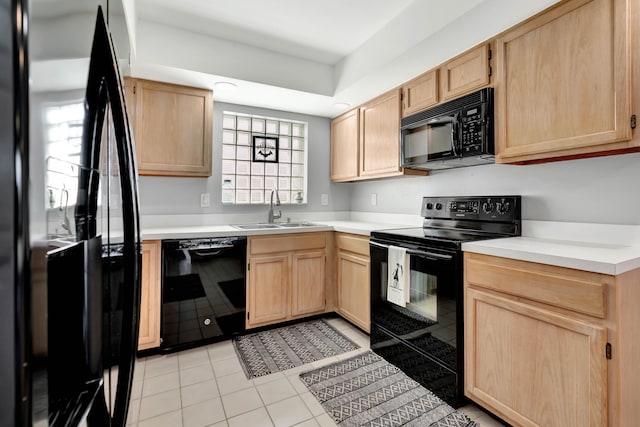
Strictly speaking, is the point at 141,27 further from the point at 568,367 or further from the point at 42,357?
the point at 568,367

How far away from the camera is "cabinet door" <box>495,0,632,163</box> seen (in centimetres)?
140

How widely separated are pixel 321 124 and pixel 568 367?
305 centimetres

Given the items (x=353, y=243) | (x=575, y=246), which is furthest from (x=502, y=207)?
(x=353, y=243)

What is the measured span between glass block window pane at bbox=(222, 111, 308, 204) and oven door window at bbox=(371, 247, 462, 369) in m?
1.64

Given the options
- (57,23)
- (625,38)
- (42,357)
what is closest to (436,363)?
(625,38)

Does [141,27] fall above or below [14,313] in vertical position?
above

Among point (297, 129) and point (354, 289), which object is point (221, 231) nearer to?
point (354, 289)

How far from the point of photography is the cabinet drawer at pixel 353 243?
2.59 meters

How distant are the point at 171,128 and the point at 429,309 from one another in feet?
7.88

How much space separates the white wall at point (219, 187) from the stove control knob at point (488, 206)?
72.6 inches

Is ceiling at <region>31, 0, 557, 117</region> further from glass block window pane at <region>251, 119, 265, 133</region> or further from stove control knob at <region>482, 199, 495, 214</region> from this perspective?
stove control knob at <region>482, 199, 495, 214</region>

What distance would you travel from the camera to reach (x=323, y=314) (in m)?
3.04

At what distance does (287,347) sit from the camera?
2461mm

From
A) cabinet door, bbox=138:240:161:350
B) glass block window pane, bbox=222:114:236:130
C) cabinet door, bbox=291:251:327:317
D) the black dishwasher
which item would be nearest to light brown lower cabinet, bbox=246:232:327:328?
cabinet door, bbox=291:251:327:317
